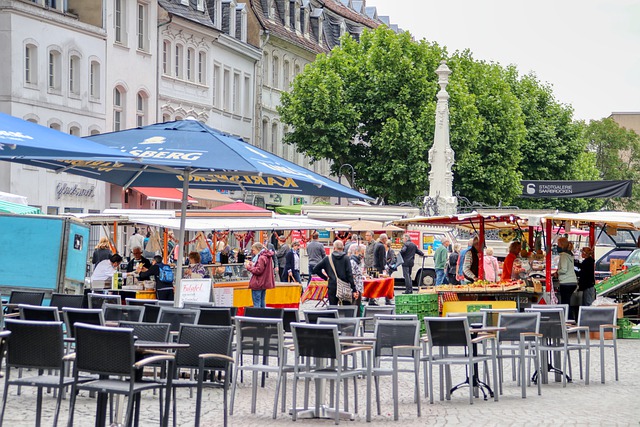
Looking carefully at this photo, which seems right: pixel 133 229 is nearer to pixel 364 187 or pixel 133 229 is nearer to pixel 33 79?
pixel 33 79

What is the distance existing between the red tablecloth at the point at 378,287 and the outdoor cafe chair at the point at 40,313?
20120 mm

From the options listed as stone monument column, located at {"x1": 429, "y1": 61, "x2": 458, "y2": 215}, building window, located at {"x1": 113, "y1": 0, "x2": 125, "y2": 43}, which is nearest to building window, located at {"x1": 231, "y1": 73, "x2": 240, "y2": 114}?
building window, located at {"x1": 113, "y1": 0, "x2": 125, "y2": 43}

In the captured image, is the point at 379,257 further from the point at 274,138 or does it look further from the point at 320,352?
the point at 274,138

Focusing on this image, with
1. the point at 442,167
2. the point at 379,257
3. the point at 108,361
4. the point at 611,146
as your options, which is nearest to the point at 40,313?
the point at 108,361

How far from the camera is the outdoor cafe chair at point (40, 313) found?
535 inches

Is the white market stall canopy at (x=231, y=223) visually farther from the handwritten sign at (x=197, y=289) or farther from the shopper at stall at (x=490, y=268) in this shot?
the shopper at stall at (x=490, y=268)

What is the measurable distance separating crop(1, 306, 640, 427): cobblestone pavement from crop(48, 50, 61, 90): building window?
102ft

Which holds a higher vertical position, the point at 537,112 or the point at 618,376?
the point at 537,112

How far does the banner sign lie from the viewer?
30.9 metres

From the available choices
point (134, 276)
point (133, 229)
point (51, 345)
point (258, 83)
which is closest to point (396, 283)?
point (133, 229)

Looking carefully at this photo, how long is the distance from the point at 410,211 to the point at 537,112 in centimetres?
3202

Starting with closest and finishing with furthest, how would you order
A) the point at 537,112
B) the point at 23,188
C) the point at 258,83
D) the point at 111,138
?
the point at 111,138, the point at 23,188, the point at 258,83, the point at 537,112

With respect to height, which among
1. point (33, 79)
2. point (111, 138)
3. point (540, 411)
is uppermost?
point (33, 79)

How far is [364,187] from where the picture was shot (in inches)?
2559
